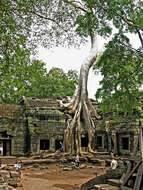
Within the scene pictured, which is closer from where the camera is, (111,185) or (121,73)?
(111,185)

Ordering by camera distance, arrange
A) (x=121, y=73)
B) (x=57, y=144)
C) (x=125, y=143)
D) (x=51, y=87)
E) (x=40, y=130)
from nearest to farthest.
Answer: (x=121, y=73) → (x=125, y=143) → (x=40, y=130) → (x=57, y=144) → (x=51, y=87)

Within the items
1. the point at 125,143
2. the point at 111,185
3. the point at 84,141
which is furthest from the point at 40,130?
the point at 111,185

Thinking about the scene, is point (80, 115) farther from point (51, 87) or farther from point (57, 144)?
point (51, 87)

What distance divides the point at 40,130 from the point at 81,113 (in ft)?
14.3

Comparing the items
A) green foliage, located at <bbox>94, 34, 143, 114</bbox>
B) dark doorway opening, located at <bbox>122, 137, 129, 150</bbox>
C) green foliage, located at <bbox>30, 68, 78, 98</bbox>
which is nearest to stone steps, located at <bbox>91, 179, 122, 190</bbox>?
green foliage, located at <bbox>94, 34, 143, 114</bbox>

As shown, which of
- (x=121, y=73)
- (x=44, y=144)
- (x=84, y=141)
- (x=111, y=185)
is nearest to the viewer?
(x=111, y=185)

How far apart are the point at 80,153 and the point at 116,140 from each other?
3174 millimetres

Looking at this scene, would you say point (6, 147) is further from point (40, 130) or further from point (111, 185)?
point (111, 185)

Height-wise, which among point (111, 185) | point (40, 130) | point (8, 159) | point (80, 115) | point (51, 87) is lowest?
point (8, 159)

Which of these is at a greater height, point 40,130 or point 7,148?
point 40,130

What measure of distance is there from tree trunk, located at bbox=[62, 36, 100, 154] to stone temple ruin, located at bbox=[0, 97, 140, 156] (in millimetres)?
724

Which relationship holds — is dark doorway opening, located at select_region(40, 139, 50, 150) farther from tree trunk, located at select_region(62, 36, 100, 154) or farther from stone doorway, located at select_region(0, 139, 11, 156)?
stone doorway, located at select_region(0, 139, 11, 156)

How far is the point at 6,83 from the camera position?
8.22 metres

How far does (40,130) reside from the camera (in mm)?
19938
